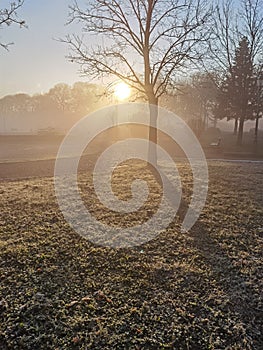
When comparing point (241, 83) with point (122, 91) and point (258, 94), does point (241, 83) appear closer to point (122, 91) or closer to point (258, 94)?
point (258, 94)

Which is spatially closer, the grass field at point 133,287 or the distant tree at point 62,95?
the grass field at point 133,287

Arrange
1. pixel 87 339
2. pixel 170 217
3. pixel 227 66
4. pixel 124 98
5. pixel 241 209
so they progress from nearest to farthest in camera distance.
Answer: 1. pixel 87 339
2. pixel 170 217
3. pixel 241 209
4. pixel 124 98
5. pixel 227 66

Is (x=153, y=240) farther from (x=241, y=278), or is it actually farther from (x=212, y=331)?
(x=212, y=331)

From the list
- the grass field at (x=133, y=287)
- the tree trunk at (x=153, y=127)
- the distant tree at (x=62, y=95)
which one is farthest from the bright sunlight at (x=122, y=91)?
the distant tree at (x=62, y=95)

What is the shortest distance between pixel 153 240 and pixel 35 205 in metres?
2.33

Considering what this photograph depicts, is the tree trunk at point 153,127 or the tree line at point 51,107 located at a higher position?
the tree line at point 51,107

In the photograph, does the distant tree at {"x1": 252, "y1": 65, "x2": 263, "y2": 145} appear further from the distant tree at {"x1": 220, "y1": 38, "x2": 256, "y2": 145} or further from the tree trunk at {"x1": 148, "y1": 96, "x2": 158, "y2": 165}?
the tree trunk at {"x1": 148, "y1": 96, "x2": 158, "y2": 165}

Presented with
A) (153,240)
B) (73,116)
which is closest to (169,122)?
(153,240)

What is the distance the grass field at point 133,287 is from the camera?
6.77ft

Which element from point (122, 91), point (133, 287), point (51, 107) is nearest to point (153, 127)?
point (122, 91)

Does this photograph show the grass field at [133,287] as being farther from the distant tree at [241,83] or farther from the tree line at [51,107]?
the tree line at [51,107]

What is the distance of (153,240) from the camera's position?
3660mm

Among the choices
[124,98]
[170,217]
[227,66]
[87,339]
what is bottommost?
[87,339]

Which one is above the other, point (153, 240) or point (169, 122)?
point (169, 122)
